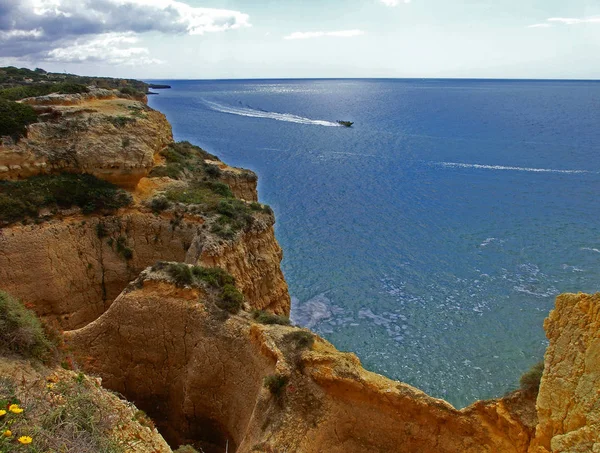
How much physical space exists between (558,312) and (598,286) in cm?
2932

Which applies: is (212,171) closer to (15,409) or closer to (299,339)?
(299,339)

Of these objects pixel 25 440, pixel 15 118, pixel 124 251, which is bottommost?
pixel 124 251

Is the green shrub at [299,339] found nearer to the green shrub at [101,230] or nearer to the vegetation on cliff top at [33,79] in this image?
the green shrub at [101,230]

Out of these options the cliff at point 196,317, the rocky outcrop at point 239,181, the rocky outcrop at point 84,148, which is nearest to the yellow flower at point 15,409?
the cliff at point 196,317

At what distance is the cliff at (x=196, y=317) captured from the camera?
1307cm

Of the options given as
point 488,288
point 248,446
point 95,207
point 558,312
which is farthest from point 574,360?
point 488,288

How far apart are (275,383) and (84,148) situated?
63.9 ft

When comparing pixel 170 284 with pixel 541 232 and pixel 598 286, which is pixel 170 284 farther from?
pixel 541 232

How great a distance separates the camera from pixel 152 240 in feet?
84.9

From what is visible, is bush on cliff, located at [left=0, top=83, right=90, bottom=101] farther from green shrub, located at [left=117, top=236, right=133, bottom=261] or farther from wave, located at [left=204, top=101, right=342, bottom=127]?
wave, located at [left=204, top=101, right=342, bottom=127]

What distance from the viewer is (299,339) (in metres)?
16.2

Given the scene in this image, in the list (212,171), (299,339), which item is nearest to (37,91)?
(212,171)

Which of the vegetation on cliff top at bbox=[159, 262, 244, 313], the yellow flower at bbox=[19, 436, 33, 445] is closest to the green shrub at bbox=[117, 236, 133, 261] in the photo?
the vegetation on cliff top at bbox=[159, 262, 244, 313]

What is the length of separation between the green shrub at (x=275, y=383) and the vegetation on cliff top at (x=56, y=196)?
15.8 m
